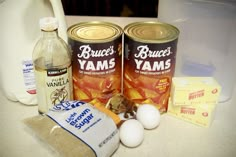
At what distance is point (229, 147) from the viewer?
678 millimetres

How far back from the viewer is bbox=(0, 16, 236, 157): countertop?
651 millimetres

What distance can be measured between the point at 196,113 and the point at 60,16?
39 centimetres

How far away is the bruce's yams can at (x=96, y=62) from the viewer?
0.67 metres

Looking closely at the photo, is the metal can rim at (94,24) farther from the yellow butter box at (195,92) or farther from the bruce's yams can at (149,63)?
the yellow butter box at (195,92)

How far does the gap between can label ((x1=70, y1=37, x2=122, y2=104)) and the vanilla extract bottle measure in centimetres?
2

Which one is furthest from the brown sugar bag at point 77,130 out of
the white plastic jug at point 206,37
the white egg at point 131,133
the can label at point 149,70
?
the white plastic jug at point 206,37

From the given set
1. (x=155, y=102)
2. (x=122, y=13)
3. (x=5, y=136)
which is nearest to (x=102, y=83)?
(x=155, y=102)

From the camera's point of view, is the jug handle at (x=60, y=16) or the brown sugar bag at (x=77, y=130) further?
the jug handle at (x=60, y=16)

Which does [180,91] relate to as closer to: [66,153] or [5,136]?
[66,153]

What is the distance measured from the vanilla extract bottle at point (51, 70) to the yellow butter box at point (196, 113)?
0.87 feet

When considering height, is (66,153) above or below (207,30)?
below

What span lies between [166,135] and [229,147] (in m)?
0.14

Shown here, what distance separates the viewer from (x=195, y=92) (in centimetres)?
72

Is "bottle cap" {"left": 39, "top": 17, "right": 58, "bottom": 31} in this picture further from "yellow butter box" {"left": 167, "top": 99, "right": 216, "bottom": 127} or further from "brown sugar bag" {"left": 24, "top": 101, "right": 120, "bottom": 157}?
"yellow butter box" {"left": 167, "top": 99, "right": 216, "bottom": 127}
